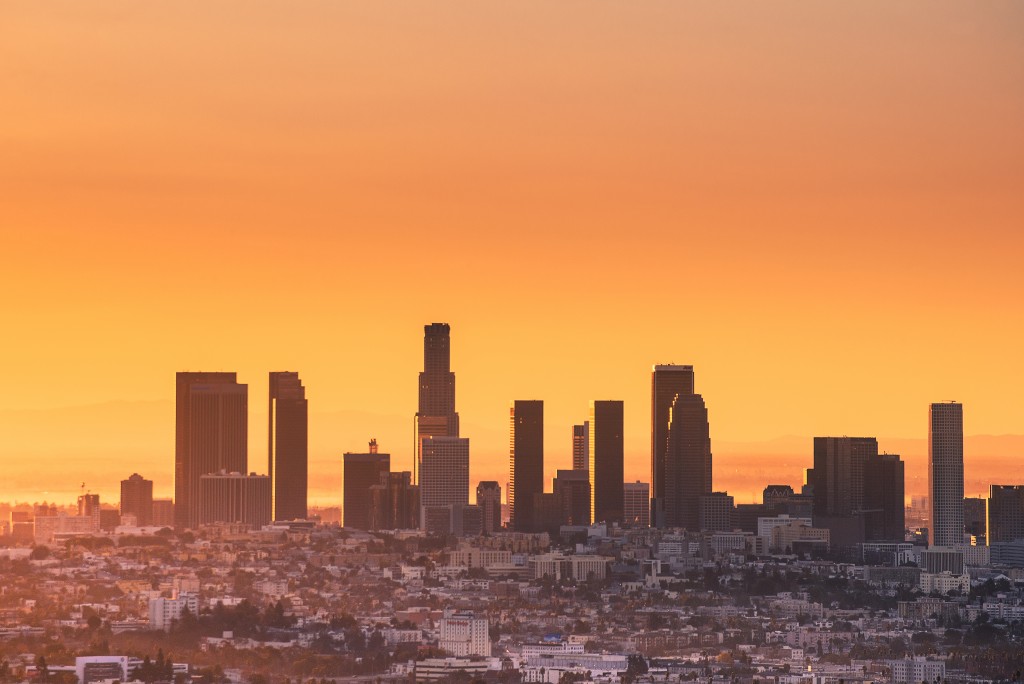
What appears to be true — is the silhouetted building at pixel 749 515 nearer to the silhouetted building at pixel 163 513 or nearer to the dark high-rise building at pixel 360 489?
the dark high-rise building at pixel 360 489

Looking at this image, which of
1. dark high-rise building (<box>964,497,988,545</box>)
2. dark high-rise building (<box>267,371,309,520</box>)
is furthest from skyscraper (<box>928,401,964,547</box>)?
dark high-rise building (<box>267,371,309,520</box>)

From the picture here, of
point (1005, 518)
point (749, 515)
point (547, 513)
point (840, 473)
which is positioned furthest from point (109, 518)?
point (1005, 518)

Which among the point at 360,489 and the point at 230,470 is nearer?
the point at 360,489

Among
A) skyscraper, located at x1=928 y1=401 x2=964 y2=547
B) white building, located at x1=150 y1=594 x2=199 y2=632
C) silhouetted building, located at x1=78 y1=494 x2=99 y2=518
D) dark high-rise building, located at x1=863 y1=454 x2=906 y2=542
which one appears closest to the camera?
white building, located at x1=150 y1=594 x2=199 y2=632

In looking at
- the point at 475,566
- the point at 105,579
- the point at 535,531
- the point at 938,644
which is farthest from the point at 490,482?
the point at 938,644

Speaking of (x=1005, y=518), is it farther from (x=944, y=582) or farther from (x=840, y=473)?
(x=944, y=582)

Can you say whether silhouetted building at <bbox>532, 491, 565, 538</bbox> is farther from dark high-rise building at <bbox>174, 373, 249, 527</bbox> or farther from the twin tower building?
dark high-rise building at <bbox>174, 373, 249, 527</bbox>

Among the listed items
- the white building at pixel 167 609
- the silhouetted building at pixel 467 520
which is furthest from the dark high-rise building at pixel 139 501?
the white building at pixel 167 609
